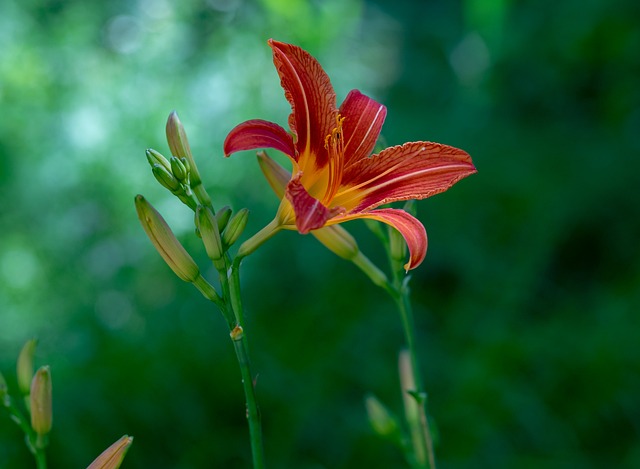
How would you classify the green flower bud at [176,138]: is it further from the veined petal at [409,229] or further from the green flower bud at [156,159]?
the veined petal at [409,229]

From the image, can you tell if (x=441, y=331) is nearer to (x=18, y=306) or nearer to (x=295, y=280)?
(x=295, y=280)

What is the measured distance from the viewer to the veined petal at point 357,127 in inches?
33.7

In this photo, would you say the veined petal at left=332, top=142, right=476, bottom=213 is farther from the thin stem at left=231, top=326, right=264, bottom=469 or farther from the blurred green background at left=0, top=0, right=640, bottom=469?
the blurred green background at left=0, top=0, right=640, bottom=469

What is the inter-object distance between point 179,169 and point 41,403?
1.08 feet

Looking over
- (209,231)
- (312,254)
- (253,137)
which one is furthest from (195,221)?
(312,254)

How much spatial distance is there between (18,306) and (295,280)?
84cm

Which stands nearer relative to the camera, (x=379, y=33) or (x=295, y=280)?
(x=295, y=280)

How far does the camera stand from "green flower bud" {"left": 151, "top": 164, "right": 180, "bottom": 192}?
0.70m

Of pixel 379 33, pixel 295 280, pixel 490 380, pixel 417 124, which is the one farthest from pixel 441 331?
pixel 379 33

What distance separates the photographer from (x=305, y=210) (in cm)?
Result: 65

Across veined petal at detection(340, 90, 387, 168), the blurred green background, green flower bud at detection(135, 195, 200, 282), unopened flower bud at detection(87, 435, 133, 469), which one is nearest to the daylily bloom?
veined petal at detection(340, 90, 387, 168)

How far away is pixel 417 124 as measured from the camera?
8.27ft

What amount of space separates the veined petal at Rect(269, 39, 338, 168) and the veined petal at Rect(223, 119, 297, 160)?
41 millimetres

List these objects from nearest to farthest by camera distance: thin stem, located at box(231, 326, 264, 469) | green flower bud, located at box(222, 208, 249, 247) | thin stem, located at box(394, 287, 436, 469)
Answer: thin stem, located at box(231, 326, 264, 469)
green flower bud, located at box(222, 208, 249, 247)
thin stem, located at box(394, 287, 436, 469)
